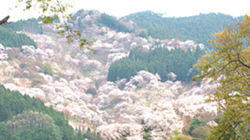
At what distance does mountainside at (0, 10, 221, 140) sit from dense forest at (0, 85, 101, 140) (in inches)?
8.7

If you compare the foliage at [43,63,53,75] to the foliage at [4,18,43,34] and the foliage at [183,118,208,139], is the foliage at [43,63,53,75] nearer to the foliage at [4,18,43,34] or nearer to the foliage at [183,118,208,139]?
the foliage at [4,18,43,34]

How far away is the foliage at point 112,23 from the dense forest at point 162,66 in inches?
1372

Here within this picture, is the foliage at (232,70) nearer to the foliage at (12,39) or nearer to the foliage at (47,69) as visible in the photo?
the foliage at (47,69)

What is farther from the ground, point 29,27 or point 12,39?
point 29,27

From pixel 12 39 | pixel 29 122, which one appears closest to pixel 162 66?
pixel 12 39

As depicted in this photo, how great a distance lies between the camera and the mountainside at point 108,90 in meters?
20.7

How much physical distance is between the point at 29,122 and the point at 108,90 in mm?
25735

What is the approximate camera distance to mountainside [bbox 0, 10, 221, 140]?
20.7 m

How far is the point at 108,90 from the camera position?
55.5 meters

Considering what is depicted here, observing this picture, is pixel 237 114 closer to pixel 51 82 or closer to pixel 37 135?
pixel 37 135

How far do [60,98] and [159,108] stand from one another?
25.8 metres

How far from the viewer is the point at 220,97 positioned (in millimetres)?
8367

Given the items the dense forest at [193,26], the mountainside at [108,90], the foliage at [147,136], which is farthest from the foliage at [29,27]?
the foliage at [147,136]

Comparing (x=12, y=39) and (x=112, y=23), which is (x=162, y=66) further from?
(x=112, y=23)
